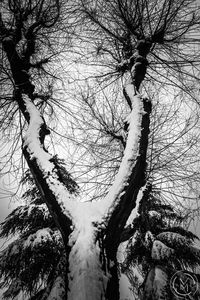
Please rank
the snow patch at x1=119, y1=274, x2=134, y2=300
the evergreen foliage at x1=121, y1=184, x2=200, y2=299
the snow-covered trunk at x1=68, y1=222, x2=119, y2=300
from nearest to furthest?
1. the snow-covered trunk at x1=68, y1=222, x2=119, y2=300
2. the snow patch at x1=119, y1=274, x2=134, y2=300
3. the evergreen foliage at x1=121, y1=184, x2=200, y2=299

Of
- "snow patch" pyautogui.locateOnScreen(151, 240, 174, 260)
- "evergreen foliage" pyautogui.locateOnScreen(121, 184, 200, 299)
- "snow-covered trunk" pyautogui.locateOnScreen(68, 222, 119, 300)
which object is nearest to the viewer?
"snow-covered trunk" pyautogui.locateOnScreen(68, 222, 119, 300)

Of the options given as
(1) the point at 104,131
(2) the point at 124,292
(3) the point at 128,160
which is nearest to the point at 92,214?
(3) the point at 128,160

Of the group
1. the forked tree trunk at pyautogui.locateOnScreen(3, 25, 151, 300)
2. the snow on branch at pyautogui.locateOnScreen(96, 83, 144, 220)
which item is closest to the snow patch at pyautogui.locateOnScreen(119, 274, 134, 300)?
the forked tree trunk at pyautogui.locateOnScreen(3, 25, 151, 300)

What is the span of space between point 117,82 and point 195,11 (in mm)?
1925

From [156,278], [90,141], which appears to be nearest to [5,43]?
[90,141]

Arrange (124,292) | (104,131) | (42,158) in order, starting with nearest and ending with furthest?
(42,158) → (124,292) → (104,131)

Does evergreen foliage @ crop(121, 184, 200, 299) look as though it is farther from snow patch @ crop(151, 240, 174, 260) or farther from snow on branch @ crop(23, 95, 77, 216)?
snow on branch @ crop(23, 95, 77, 216)

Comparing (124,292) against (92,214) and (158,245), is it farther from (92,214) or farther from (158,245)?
(158,245)

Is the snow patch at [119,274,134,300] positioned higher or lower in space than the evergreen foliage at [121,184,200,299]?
lower

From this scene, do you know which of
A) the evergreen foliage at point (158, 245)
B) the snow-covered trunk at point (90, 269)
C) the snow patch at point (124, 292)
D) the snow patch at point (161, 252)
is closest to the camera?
the snow-covered trunk at point (90, 269)

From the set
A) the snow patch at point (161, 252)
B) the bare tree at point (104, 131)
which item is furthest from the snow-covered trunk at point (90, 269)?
the snow patch at point (161, 252)

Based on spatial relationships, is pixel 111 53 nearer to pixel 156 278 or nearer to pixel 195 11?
pixel 195 11

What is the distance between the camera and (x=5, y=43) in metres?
3.38

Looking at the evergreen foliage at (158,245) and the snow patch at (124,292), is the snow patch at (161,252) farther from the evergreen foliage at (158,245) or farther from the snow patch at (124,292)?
the snow patch at (124,292)
